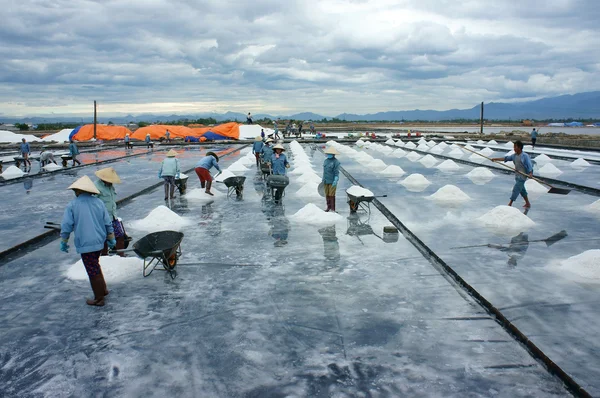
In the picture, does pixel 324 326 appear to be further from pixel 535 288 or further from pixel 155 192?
pixel 155 192

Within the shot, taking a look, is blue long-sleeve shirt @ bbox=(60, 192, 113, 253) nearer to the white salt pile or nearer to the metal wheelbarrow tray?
the metal wheelbarrow tray

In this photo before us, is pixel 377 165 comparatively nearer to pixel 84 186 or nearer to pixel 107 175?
pixel 107 175

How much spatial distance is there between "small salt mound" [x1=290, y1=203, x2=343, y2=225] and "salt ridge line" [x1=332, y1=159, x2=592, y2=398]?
1.17 metres

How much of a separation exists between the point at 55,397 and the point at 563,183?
14.0 meters

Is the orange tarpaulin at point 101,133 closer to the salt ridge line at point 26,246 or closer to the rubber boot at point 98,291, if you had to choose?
the salt ridge line at point 26,246

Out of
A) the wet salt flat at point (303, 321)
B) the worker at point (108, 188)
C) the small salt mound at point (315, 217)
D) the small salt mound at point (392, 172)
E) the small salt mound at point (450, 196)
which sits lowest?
the wet salt flat at point (303, 321)

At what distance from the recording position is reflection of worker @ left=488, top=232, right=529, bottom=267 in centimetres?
638

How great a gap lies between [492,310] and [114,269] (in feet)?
14.5

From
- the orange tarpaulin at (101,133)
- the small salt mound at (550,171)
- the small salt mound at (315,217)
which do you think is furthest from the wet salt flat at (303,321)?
the orange tarpaulin at (101,133)

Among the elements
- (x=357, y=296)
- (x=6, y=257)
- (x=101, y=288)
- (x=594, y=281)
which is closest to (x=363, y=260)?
(x=357, y=296)

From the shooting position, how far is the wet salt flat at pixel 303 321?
3.56m

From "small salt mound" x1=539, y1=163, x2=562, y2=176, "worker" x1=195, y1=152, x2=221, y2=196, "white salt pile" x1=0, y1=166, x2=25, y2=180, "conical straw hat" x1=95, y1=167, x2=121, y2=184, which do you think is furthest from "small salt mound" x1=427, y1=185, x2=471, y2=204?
"white salt pile" x1=0, y1=166, x2=25, y2=180

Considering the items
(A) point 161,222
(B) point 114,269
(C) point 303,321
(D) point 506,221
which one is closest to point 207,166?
(A) point 161,222

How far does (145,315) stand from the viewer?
470cm
